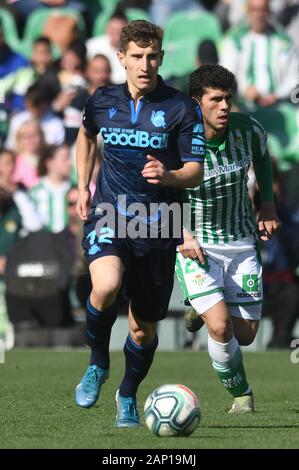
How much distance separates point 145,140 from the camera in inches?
263

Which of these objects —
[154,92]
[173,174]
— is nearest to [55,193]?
[154,92]

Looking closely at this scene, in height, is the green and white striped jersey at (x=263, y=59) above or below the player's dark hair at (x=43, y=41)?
below

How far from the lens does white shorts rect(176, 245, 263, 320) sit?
7910 mm

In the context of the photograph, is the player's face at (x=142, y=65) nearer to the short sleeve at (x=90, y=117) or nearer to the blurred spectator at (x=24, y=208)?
the short sleeve at (x=90, y=117)

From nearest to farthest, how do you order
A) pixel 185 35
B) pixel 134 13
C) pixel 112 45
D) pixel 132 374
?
pixel 132 374
pixel 112 45
pixel 185 35
pixel 134 13

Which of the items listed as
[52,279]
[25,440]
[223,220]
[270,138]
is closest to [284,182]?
[270,138]

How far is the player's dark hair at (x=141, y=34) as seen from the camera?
666 cm

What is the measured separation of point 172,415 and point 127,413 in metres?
0.76

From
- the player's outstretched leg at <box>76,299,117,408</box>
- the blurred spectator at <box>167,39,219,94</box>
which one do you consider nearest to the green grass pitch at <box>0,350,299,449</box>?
the player's outstretched leg at <box>76,299,117,408</box>

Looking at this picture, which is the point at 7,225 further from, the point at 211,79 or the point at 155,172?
the point at 155,172

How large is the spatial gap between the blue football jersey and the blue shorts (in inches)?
7.6

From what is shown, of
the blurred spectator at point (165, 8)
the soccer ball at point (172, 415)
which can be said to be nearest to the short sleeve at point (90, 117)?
the soccer ball at point (172, 415)

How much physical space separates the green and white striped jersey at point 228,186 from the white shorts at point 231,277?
0.12 meters
